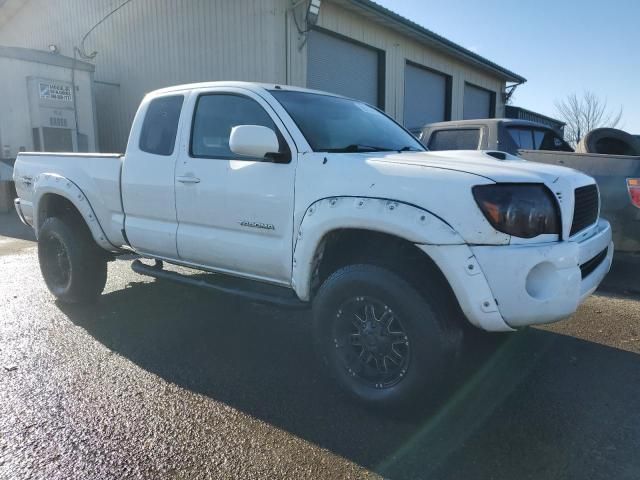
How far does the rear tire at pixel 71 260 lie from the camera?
4852 mm

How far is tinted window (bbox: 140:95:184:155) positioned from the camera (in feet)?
13.7

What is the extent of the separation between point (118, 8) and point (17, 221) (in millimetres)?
5834

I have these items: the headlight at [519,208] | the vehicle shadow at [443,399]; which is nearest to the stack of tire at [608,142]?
the vehicle shadow at [443,399]

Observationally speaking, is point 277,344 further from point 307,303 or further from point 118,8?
point 118,8

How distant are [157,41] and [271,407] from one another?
11.3 meters

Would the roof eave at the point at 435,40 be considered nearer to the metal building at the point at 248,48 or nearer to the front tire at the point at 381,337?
the metal building at the point at 248,48

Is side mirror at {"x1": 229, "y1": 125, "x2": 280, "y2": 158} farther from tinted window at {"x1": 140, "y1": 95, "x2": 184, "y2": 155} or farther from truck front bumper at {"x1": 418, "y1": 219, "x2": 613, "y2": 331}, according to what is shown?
truck front bumper at {"x1": 418, "y1": 219, "x2": 613, "y2": 331}

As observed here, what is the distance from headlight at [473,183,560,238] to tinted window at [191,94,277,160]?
66.2 inches

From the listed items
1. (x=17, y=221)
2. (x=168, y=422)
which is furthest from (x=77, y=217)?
(x=17, y=221)

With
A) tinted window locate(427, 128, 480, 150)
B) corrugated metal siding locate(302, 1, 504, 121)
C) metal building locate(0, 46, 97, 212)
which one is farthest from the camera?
corrugated metal siding locate(302, 1, 504, 121)

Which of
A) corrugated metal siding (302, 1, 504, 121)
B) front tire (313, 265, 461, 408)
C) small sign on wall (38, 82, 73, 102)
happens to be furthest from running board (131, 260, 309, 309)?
small sign on wall (38, 82, 73, 102)

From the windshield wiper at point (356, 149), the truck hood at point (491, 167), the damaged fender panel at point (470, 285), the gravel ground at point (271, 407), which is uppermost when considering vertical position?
the windshield wiper at point (356, 149)

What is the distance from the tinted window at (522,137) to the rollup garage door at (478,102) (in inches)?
476

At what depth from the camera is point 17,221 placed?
38.0ft
